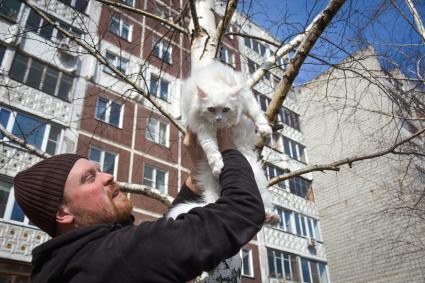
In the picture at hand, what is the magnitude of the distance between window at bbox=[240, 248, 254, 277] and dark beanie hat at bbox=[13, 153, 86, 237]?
1735 cm

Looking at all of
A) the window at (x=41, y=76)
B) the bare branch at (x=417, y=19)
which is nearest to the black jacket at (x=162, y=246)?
the bare branch at (x=417, y=19)

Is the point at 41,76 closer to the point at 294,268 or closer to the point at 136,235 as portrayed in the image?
the point at 136,235

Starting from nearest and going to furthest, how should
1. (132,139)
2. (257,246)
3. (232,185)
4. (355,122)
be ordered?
(232,185)
(355,122)
(132,139)
(257,246)

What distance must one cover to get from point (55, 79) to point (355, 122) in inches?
552

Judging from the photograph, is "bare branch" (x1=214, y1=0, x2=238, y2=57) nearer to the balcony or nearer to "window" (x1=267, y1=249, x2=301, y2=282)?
the balcony

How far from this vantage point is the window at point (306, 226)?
74.5 ft

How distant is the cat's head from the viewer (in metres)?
Result: 2.55

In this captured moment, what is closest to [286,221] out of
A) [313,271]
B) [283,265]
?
[283,265]

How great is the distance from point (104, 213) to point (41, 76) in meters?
14.9

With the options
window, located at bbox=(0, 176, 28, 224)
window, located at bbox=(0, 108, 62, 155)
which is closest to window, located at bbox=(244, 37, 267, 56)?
window, located at bbox=(0, 108, 62, 155)

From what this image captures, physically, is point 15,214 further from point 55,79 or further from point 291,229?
point 291,229

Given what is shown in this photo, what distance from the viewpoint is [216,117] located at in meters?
2.55

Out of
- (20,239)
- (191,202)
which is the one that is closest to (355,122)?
(191,202)

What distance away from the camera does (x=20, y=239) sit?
1191 centimetres
